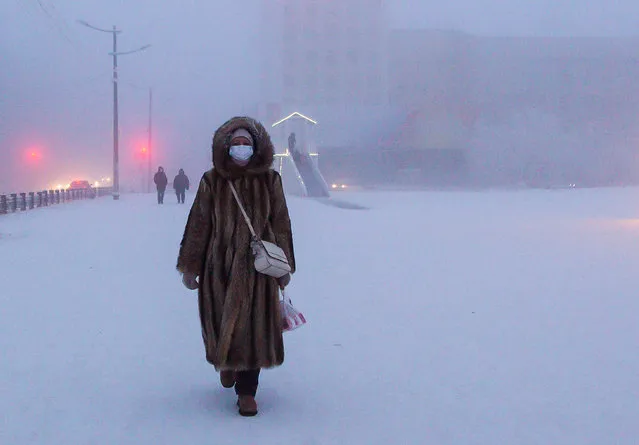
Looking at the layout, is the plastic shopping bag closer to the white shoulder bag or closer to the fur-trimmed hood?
the white shoulder bag

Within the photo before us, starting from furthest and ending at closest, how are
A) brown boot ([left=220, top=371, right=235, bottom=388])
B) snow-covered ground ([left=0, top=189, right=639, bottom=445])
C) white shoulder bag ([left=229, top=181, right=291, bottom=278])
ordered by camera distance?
brown boot ([left=220, top=371, right=235, bottom=388]) < snow-covered ground ([left=0, top=189, right=639, bottom=445]) < white shoulder bag ([left=229, top=181, right=291, bottom=278])

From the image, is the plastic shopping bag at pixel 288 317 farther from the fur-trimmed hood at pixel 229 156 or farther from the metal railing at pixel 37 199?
the metal railing at pixel 37 199

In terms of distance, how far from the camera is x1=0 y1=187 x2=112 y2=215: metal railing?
3080 cm

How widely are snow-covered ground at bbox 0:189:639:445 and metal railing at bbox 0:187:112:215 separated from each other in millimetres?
18262

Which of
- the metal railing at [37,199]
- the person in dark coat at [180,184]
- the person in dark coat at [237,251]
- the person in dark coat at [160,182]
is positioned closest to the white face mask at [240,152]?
the person in dark coat at [237,251]

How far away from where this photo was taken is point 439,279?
1114cm

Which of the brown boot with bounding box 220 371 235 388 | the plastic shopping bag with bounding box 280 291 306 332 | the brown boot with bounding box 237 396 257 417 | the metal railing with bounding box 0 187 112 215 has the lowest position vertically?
the metal railing with bounding box 0 187 112 215

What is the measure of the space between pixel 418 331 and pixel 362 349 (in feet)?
3.08

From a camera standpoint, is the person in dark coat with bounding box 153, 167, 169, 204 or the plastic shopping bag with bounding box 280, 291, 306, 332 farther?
the person in dark coat with bounding box 153, 167, 169, 204

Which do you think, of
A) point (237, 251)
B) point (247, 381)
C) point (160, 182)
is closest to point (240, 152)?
point (237, 251)

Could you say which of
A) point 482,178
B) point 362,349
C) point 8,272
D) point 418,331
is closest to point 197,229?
point 362,349

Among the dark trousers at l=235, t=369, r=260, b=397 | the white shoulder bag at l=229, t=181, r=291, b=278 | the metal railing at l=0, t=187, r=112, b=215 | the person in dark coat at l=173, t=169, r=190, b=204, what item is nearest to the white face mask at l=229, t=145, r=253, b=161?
the white shoulder bag at l=229, t=181, r=291, b=278

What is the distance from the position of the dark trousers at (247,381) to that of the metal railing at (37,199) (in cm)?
2673

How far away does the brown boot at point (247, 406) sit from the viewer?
191 inches
